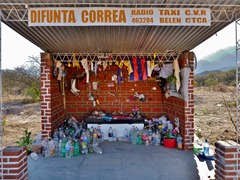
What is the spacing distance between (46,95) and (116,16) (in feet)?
10.8

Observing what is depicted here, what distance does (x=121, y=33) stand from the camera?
13.0 feet

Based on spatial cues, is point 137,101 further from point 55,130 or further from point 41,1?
point 41,1

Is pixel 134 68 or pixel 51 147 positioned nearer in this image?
pixel 51 147

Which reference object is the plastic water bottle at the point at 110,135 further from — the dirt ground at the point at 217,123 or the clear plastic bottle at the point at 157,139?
the dirt ground at the point at 217,123

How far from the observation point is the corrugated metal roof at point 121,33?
Result: 2.76 metres

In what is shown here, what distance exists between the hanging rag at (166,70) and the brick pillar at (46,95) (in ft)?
10.3

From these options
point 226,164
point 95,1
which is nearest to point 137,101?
point 226,164

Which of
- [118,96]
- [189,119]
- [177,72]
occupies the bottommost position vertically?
[189,119]

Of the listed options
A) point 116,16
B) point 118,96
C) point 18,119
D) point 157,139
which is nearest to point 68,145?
point 157,139

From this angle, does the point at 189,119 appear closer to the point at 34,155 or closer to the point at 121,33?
the point at 121,33

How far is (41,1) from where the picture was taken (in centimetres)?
269

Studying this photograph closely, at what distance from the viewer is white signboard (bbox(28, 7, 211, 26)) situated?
279 centimetres

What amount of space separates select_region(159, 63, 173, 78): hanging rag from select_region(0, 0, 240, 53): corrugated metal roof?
0.60 meters

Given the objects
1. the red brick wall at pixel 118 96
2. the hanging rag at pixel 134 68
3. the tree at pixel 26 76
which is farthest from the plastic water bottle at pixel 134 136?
the tree at pixel 26 76
